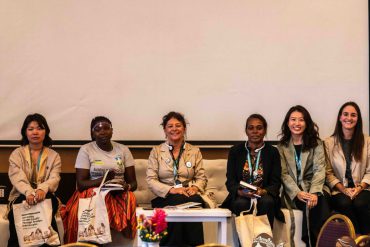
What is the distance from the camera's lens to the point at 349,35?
6.00 metres

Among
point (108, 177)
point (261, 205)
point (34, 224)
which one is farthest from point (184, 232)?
point (34, 224)

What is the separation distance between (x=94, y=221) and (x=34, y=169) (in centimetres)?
77

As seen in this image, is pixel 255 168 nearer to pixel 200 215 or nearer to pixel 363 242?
pixel 200 215

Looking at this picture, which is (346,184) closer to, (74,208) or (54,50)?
(74,208)

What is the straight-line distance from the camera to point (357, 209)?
16.5ft

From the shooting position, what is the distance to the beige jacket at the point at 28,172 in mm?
5008

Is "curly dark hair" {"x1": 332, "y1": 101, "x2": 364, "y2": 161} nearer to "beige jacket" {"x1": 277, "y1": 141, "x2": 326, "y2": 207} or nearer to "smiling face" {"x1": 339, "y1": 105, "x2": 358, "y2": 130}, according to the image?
"smiling face" {"x1": 339, "y1": 105, "x2": 358, "y2": 130}

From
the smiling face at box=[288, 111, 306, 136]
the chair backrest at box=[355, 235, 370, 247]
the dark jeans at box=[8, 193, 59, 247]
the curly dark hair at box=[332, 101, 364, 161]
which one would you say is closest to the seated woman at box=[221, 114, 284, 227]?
the smiling face at box=[288, 111, 306, 136]

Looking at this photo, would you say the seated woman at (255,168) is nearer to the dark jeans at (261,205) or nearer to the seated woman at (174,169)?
the dark jeans at (261,205)

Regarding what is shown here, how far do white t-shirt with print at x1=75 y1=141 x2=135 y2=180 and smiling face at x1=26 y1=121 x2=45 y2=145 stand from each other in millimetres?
382

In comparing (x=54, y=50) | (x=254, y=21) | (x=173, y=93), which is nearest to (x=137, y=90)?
(x=173, y=93)

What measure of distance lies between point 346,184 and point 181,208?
1.58m

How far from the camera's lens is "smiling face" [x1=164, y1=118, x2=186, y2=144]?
5.25 m

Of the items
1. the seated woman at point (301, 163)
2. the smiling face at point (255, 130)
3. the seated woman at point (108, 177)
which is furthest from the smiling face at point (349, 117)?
the seated woman at point (108, 177)
